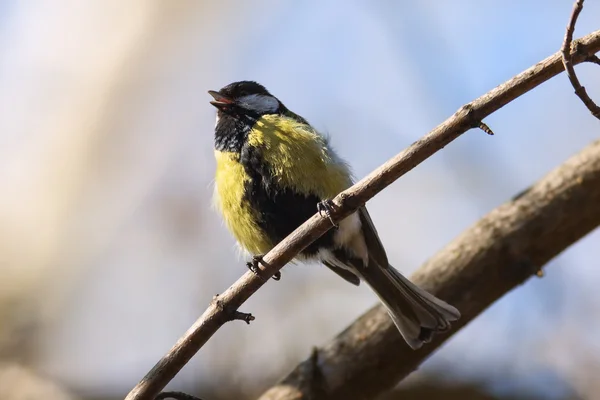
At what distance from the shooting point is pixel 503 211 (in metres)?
3.16

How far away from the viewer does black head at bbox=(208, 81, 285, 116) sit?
320cm

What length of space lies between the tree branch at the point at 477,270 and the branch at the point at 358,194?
1.00m

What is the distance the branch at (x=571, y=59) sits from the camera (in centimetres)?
177

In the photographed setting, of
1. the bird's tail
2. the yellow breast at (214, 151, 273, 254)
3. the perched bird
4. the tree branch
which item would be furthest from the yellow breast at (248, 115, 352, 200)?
the tree branch

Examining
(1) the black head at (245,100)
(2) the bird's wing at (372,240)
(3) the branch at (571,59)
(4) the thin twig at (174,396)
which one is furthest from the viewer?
(1) the black head at (245,100)

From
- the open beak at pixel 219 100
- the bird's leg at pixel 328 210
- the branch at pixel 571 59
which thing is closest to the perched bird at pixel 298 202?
the open beak at pixel 219 100

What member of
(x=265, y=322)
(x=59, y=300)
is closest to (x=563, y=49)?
(x=265, y=322)

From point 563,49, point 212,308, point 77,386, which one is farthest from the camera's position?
point 77,386

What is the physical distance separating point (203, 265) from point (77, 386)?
1.02 m

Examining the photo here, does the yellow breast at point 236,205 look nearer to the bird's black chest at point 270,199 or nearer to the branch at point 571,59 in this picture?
the bird's black chest at point 270,199

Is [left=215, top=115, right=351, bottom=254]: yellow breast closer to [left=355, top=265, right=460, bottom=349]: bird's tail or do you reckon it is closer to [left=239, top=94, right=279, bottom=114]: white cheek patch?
[left=239, top=94, right=279, bottom=114]: white cheek patch

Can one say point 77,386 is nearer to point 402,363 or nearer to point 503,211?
point 402,363

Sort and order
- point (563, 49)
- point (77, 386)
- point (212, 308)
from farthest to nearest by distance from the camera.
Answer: point (77, 386)
point (212, 308)
point (563, 49)

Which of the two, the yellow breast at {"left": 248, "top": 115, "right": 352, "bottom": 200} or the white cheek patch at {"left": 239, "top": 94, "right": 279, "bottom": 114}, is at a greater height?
the white cheek patch at {"left": 239, "top": 94, "right": 279, "bottom": 114}
